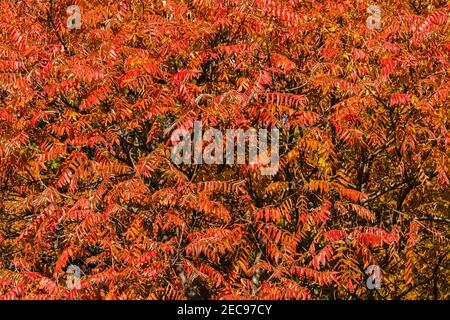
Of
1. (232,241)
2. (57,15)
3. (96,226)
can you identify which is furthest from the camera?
(57,15)

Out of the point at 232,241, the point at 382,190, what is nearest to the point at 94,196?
the point at 232,241

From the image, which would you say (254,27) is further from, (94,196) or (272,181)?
(94,196)

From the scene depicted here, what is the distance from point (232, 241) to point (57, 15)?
335 cm

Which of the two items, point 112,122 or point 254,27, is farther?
point 112,122

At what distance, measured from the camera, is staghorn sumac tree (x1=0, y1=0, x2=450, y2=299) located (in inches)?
285

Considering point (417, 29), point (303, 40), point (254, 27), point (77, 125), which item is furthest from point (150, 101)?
point (417, 29)

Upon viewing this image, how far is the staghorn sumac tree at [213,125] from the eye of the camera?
7250 mm

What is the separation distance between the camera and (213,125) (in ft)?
24.6

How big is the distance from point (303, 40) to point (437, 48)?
4.95 feet

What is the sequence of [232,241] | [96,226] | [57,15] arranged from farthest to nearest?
[57,15], [232,241], [96,226]

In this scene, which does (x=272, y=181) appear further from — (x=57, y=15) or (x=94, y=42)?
(x=57, y=15)

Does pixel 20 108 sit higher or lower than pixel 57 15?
lower

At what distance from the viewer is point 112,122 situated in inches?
336

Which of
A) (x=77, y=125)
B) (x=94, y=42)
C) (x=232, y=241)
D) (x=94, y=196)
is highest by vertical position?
(x=94, y=42)
